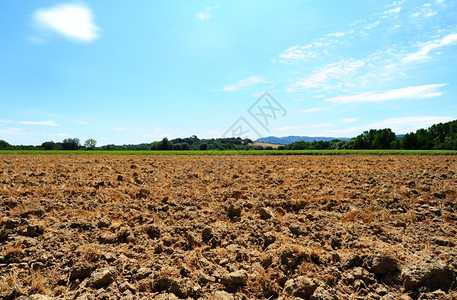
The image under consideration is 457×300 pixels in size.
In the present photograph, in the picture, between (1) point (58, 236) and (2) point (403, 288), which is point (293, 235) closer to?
(2) point (403, 288)

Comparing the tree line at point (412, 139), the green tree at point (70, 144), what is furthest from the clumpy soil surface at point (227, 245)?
the green tree at point (70, 144)

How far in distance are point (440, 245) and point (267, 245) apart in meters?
2.98

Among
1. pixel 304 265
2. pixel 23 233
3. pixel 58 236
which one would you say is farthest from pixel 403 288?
pixel 23 233

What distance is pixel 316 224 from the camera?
16.0ft

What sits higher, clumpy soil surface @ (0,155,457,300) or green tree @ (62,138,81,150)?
green tree @ (62,138,81,150)

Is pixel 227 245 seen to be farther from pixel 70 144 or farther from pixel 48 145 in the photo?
pixel 48 145

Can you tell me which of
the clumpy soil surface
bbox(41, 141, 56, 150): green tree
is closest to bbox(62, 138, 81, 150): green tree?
bbox(41, 141, 56, 150): green tree

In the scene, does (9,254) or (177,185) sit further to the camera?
(177,185)

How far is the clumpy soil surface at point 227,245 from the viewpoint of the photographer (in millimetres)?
3051

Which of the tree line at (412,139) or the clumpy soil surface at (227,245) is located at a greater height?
the tree line at (412,139)

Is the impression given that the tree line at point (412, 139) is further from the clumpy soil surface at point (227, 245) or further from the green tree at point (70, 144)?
the green tree at point (70, 144)

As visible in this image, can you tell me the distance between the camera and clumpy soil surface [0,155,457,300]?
10.0 feet

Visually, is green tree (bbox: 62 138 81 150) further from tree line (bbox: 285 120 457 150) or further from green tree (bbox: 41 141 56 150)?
tree line (bbox: 285 120 457 150)

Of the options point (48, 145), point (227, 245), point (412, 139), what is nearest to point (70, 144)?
point (48, 145)
